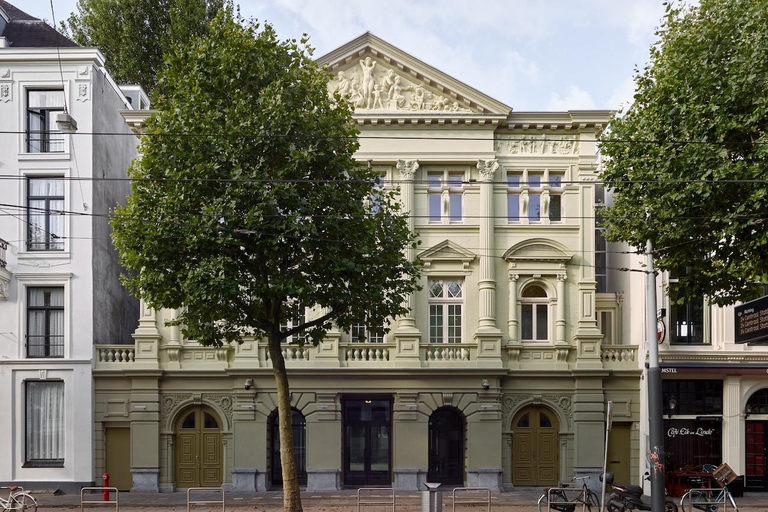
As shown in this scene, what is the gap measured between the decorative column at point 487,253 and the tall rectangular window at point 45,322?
45.1 feet

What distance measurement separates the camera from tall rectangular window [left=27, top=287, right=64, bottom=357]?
28500 mm

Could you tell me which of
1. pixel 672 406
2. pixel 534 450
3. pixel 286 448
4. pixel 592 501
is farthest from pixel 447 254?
pixel 286 448

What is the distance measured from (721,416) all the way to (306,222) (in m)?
15.9

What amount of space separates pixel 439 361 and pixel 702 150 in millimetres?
13015

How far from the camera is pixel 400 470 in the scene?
2800 cm

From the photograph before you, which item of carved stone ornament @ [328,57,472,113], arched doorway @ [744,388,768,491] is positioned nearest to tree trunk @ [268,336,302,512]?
carved stone ornament @ [328,57,472,113]

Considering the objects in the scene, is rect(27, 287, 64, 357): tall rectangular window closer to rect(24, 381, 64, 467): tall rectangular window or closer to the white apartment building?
the white apartment building

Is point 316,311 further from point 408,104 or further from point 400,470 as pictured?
point 408,104

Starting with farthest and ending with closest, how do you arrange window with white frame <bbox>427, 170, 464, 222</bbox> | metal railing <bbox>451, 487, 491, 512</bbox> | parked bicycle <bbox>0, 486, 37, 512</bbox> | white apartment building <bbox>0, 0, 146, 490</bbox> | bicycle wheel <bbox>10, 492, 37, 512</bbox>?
window with white frame <bbox>427, 170, 464, 222</bbox> → white apartment building <bbox>0, 0, 146, 490</bbox> → metal railing <bbox>451, 487, 491, 512</bbox> → bicycle wheel <bbox>10, 492, 37, 512</bbox> → parked bicycle <bbox>0, 486, 37, 512</bbox>

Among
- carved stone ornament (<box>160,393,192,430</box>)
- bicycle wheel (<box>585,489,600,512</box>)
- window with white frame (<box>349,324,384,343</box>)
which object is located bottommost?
bicycle wheel (<box>585,489,600,512</box>)

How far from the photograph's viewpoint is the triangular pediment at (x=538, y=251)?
28.9 m

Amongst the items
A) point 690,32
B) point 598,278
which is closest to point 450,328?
point 598,278

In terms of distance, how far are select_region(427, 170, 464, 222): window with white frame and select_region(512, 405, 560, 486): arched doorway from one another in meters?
6.93

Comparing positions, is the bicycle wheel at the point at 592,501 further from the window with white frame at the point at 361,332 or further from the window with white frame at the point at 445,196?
the window with white frame at the point at 445,196
